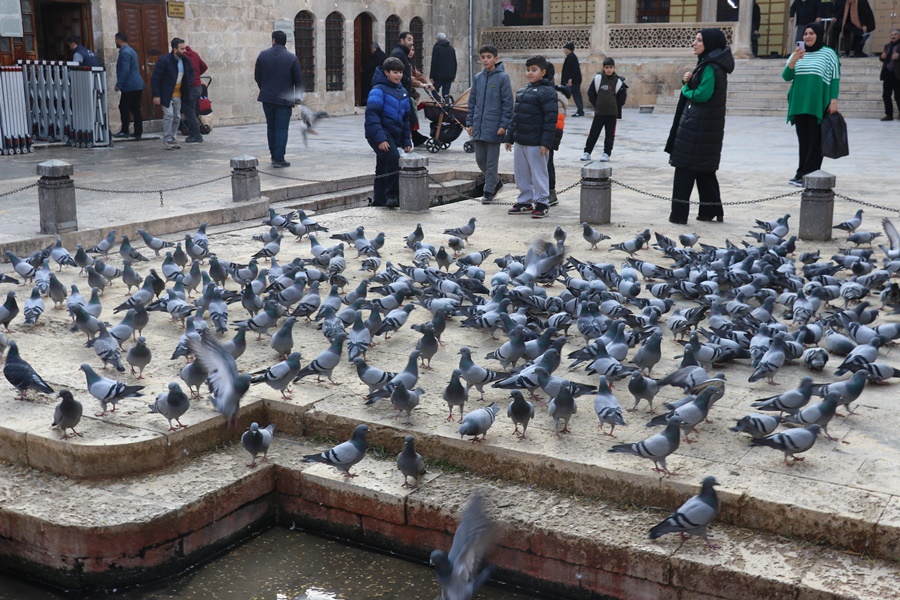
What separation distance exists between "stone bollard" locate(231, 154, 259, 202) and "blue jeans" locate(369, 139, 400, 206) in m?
1.47

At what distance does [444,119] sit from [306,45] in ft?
24.5

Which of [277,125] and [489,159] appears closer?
[489,159]

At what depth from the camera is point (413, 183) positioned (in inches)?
446

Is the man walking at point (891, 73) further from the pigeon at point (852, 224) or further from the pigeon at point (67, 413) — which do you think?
the pigeon at point (67, 413)

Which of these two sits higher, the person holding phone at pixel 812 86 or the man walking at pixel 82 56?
the man walking at pixel 82 56

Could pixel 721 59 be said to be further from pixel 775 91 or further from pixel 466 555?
pixel 775 91

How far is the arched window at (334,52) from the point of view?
2369cm

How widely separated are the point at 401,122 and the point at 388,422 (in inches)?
268

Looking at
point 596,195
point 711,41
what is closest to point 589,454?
point 596,195

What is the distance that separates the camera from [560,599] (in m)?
4.42

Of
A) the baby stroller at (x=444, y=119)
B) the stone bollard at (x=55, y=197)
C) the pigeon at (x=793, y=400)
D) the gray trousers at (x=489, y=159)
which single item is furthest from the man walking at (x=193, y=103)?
the pigeon at (x=793, y=400)

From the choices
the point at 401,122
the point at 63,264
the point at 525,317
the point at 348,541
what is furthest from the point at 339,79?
the point at 348,541

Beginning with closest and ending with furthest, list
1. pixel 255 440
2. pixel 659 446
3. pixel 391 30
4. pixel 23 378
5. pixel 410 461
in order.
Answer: pixel 659 446, pixel 410 461, pixel 255 440, pixel 23 378, pixel 391 30

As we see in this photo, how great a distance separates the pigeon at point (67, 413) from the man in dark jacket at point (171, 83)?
12.0 metres
